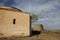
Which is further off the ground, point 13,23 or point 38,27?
point 13,23

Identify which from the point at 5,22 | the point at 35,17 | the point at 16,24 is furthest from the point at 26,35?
the point at 35,17

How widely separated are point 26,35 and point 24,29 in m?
0.94

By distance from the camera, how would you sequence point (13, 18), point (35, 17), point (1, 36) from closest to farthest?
1. point (1, 36)
2. point (13, 18)
3. point (35, 17)

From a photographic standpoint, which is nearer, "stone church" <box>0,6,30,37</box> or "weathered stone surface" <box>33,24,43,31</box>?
"stone church" <box>0,6,30,37</box>

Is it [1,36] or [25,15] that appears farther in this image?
[25,15]

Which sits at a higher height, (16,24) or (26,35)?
(16,24)

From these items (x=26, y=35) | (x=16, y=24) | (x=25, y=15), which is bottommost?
(x=26, y=35)

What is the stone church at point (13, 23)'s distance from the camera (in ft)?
60.7

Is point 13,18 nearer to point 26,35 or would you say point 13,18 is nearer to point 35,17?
point 26,35

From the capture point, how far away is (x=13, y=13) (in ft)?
63.6

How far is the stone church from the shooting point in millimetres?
18516

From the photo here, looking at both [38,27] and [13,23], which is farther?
[38,27]

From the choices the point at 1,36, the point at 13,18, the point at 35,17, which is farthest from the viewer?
the point at 35,17

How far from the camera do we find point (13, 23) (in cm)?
1933
